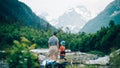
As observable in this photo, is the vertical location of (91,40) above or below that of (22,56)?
above

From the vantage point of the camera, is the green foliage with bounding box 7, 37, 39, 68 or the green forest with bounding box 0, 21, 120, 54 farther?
the green forest with bounding box 0, 21, 120, 54

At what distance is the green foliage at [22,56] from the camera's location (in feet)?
44.2

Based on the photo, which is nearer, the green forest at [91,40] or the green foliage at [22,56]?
the green foliage at [22,56]

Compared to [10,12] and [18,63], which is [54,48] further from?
[10,12]

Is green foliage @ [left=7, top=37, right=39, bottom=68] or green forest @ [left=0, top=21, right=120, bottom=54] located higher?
green forest @ [left=0, top=21, right=120, bottom=54]

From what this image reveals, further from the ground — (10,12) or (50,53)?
(10,12)

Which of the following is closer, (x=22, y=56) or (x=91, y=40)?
(x=22, y=56)

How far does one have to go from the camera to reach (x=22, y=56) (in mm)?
13648

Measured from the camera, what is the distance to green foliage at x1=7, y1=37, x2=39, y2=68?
13469mm

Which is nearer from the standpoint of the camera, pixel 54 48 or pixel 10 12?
pixel 54 48

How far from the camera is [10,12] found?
623ft

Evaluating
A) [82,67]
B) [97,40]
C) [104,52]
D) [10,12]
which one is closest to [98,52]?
[104,52]

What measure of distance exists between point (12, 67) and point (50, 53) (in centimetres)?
321

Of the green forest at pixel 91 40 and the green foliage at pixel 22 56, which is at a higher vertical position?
the green forest at pixel 91 40
